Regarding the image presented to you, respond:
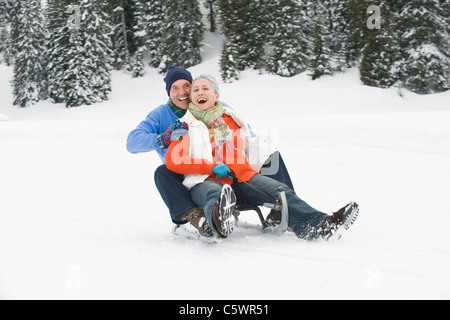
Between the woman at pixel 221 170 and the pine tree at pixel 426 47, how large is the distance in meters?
16.0

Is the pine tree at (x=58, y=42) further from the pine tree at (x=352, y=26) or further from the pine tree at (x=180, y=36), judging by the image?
the pine tree at (x=352, y=26)

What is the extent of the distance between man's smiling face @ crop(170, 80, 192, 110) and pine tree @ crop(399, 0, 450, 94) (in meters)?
16.0

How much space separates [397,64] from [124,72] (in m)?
18.8

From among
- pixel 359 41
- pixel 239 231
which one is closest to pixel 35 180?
pixel 239 231

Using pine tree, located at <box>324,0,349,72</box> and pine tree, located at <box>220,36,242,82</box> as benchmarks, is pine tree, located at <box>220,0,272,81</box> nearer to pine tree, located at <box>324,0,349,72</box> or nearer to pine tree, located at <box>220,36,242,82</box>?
pine tree, located at <box>220,36,242,82</box>

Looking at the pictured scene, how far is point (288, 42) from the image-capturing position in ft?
72.3

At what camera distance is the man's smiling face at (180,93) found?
12.2ft

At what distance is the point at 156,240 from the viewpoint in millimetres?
3422

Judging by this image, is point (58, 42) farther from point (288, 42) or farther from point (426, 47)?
point (426, 47)

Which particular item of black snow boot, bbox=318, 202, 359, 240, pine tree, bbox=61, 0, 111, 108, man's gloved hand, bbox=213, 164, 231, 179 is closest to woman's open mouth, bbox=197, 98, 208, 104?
man's gloved hand, bbox=213, 164, 231, 179

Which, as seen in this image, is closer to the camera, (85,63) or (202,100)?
(202,100)

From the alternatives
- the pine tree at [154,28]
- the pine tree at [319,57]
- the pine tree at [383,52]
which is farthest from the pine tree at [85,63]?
the pine tree at [383,52]

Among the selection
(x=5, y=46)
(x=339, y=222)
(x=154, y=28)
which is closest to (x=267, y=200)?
(x=339, y=222)

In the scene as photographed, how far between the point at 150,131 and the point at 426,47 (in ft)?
54.8
